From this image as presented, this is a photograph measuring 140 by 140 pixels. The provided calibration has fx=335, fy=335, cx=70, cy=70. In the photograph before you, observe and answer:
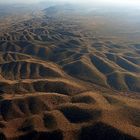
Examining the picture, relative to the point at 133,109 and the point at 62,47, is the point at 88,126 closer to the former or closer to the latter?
the point at 133,109

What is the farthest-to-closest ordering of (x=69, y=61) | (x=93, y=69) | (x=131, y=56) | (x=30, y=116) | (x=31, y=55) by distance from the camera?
(x=31, y=55) < (x=131, y=56) < (x=69, y=61) < (x=93, y=69) < (x=30, y=116)

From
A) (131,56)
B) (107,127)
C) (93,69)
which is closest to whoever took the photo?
(107,127)

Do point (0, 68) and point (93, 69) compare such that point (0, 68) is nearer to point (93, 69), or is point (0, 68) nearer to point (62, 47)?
point (93, 69)

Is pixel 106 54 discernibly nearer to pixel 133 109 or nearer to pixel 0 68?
pixel 0 68

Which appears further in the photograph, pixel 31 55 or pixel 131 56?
pixel 31 55

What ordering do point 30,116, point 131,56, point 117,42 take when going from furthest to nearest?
point 117,42 → point 131,56 → point 30,116

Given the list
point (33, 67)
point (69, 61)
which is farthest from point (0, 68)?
point (69, 61)

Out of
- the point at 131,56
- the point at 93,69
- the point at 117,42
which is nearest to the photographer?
the point at 93,69

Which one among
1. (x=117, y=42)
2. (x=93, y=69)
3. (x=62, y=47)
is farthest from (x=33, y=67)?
(x=117, y=42)

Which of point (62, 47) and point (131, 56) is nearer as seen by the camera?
point (131, 56)
